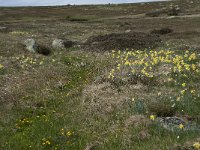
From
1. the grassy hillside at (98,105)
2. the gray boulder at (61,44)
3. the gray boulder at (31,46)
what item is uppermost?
the grassy hillside at (98,105)

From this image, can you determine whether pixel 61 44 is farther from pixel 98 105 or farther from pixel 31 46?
pixel 98 105

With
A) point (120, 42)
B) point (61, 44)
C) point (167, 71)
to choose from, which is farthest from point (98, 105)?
point (61, 44)

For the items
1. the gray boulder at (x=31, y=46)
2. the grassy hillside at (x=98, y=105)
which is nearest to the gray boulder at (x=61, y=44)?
the gray boulder at (x=31, y=46)

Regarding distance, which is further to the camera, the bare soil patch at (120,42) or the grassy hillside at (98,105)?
the bare soil patch at (120,42)

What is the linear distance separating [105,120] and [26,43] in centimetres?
2075

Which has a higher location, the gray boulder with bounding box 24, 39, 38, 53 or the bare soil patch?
the gray boulder with bounding box 24, 39, 38, 53

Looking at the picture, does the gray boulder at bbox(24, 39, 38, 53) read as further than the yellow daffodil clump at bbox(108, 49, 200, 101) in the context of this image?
Yes

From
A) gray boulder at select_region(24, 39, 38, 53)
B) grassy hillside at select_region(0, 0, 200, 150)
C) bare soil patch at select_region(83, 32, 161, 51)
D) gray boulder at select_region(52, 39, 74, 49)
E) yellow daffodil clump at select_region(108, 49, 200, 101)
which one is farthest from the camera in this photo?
gray boulder at select_region(52, 39, 74, 49)

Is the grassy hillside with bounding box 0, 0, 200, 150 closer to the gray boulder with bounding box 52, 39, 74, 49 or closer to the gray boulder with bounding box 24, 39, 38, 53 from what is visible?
the gray boulder with bounding box 24, 39, 38, 53

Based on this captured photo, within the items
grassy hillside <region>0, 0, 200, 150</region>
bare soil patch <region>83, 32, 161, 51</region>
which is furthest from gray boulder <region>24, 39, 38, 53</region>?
grassy hillside <region>0, 0, 200, 150</region>

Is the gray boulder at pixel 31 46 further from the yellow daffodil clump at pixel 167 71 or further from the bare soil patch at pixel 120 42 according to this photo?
the yellow daffodil clump at pixel 167 71

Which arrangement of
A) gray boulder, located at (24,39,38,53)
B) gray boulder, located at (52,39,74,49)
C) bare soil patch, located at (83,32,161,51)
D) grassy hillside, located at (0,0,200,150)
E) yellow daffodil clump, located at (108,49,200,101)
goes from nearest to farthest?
grassy hillside, located at (0,0,200,150) → yellow daffodil clump, located at (108,49,200,101) → gray boulder, located at (24,39,38,53) → bare soil patch, located at (83,32,161,51) → gray boulder, located at (52,39,74,49)

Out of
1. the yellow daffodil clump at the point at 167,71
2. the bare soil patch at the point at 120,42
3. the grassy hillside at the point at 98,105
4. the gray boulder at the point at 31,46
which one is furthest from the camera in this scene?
the bare soil patch at the point at 120,42

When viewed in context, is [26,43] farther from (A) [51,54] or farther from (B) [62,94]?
(B) [62,94]
